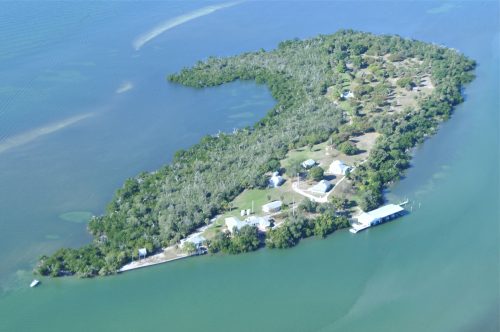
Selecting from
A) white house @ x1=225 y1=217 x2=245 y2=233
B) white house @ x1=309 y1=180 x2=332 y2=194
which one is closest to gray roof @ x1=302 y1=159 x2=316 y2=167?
white house @ x1=309 y1=180 x2=332 y2=194

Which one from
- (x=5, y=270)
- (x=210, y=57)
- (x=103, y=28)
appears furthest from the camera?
(x=103, y=28)

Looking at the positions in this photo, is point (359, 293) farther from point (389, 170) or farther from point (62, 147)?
point (62, 147)

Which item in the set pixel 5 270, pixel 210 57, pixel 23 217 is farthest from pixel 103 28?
pixel 5 270

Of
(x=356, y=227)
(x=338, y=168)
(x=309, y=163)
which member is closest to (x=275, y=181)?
(x=309, y=163)

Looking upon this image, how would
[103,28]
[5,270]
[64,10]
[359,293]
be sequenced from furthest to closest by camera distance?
1. [64,10]
2. [103,28]
3. [5,270]
4. [359,293]

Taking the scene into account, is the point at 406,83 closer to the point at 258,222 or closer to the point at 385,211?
the point at 385,211

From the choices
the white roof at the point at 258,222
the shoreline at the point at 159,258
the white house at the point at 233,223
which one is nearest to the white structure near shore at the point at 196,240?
the shoreline at the point at 159,258
